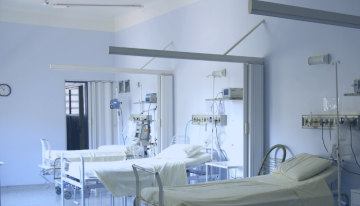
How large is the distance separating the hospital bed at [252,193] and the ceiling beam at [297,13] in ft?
5.62

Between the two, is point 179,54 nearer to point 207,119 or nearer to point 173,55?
point 173,55

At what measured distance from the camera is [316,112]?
4.58 metres

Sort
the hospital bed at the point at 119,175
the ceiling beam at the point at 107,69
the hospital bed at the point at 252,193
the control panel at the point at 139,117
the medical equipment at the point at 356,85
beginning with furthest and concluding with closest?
the control panel at the point at 139,117 → the ceiling beam at the point at 107,69 → the hospital bed at the point at 119,175 → the medical equipment at the point at 356,85 → the hospital bed at the point at 252,193

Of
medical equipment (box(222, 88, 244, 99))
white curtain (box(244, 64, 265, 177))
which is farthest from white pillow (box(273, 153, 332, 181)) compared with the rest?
medical equipment (box(222, 88, 244, 99))

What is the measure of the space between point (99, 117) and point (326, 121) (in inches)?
250

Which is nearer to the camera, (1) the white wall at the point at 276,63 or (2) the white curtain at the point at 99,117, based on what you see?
(1) the white wall at the point at 276,63

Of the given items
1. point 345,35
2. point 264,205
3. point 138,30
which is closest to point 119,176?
point 264,205

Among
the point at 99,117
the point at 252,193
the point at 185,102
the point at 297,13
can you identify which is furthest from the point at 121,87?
the point at 297,13

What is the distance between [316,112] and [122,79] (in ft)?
19.3

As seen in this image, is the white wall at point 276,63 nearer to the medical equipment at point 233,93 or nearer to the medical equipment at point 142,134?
the medical equipment at point 233,93

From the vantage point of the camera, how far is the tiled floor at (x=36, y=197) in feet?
22.0

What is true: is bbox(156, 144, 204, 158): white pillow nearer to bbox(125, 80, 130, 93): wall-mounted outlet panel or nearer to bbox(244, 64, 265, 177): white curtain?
bbox(244, 64, 265, 177): white curtain

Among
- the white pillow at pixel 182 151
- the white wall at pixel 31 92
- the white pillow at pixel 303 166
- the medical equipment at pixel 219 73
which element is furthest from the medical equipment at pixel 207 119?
the white wall at pixel 31 92

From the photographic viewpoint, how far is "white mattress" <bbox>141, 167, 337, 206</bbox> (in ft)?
11.6
